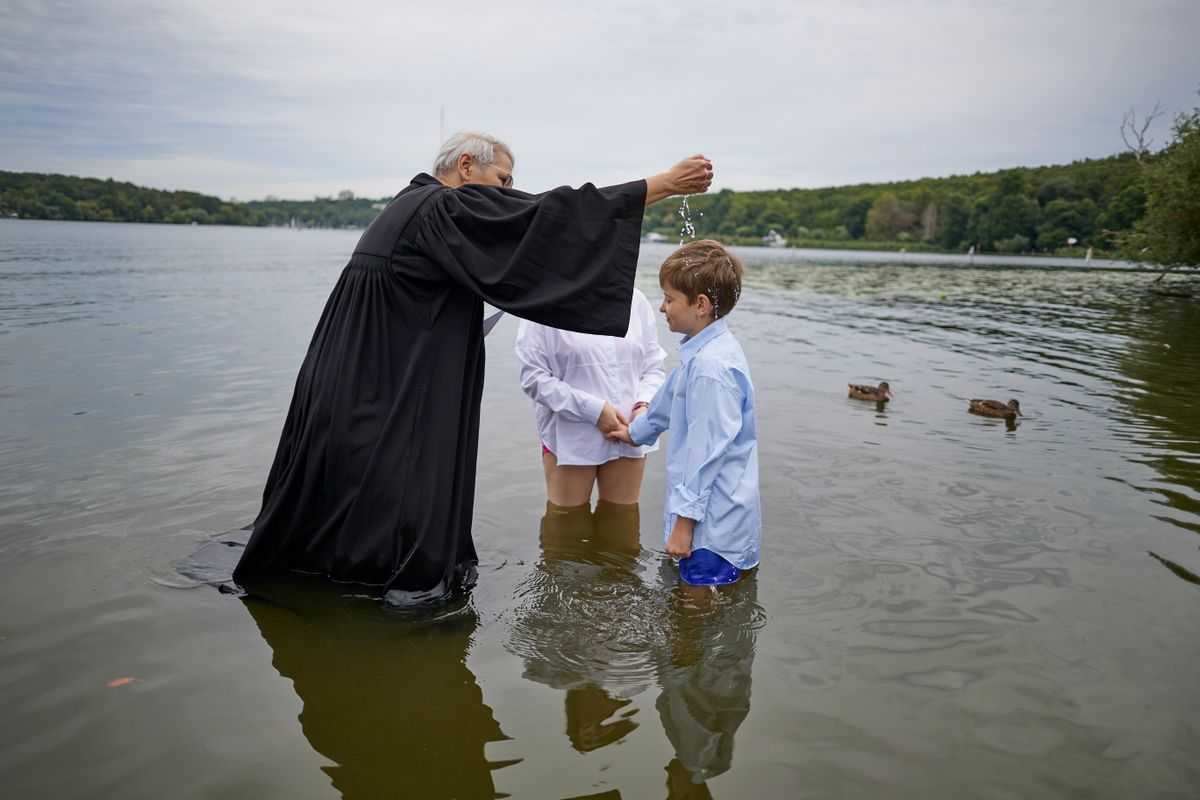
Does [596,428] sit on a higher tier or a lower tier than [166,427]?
higher

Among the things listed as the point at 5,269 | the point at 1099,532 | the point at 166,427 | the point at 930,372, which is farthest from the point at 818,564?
the point at 5,269

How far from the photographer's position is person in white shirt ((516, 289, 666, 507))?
5.59 meters

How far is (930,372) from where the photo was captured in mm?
15602

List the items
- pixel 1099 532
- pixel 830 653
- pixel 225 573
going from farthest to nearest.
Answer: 1. pixel 1099 532
2. pixel 225 573
3. pixel 830 653

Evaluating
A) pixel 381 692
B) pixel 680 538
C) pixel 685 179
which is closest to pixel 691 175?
pixel 685 179

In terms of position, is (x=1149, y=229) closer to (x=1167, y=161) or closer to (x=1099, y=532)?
(x=1167, y=161)

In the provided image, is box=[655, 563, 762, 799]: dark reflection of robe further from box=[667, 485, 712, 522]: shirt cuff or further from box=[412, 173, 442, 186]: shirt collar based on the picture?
box=[412, 173, 442, 186]: shirt collar

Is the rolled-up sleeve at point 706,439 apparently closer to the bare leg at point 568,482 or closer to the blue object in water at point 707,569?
the blue object in water at point 707,569

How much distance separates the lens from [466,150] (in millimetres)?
4562

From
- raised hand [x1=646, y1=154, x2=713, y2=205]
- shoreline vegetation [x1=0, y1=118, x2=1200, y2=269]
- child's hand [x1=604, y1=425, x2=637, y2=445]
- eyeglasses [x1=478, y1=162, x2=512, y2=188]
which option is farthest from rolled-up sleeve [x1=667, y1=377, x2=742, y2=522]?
shoreline vegetation [x1=0, y1=118, x2=1200, y2=269]

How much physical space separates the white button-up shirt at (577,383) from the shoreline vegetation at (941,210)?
1531 inches

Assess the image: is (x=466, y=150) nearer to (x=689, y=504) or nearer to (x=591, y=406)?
(x=591, y=406)

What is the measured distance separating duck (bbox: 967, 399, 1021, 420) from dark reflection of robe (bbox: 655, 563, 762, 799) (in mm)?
7074

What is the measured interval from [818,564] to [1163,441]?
6421 millimetres
